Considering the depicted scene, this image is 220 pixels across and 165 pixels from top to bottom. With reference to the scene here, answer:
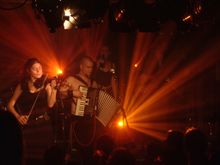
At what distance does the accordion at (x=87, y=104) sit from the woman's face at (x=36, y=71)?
1.16 metres

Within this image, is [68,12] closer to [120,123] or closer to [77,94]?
[77,94]

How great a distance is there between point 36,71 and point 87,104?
149cm

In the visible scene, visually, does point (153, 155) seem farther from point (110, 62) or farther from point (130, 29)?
point (110, 62)

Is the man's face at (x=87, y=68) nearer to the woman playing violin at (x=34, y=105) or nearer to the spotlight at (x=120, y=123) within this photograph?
the woman playing violin at (x=34, y=105)

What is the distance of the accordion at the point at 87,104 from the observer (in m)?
8.33

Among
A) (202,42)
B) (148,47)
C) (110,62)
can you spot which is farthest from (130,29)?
(202,42)

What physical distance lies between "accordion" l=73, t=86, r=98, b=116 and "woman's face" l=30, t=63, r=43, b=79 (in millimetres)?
1162

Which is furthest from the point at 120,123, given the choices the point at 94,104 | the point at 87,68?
the point at 87,68

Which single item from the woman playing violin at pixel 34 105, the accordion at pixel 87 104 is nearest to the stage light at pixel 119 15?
the accordion at pixel 87 104

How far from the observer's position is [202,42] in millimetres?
10070

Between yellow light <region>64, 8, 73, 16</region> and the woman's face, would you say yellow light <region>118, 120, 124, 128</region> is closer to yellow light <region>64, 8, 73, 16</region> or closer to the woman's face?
the woman's face

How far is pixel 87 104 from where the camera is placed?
834 centimetres

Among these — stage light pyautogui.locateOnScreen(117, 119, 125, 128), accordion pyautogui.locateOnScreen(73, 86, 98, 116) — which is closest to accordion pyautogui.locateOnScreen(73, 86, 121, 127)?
accordion pyautogui.locateOnScreen(73, 86, 98, 116)

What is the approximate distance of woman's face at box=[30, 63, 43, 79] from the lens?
8.55 meters
